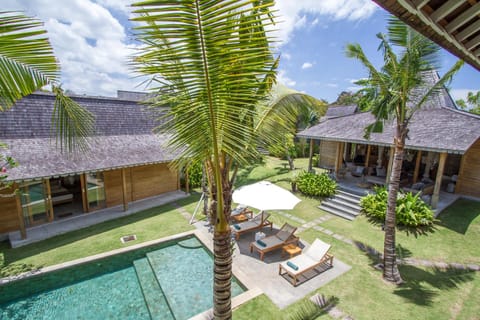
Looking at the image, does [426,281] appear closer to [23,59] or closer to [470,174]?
[470,174]

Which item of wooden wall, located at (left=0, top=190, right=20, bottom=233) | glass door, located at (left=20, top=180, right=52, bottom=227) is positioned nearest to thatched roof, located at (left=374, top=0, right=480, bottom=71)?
glass door, located at (left=20, top=180, right=52, bottom=227)

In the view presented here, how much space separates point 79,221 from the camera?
11.8 meters

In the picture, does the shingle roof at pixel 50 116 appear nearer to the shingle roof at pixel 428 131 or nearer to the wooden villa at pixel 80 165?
→ the wooden villa at pixel 80 165

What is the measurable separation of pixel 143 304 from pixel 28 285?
13.2ft

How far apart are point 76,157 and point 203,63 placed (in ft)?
40.0

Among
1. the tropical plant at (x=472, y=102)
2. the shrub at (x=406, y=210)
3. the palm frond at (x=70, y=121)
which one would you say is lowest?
the shrub at (x=406, y=210)

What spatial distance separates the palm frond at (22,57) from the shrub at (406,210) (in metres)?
13.2

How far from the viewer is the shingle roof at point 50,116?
37.0 feet

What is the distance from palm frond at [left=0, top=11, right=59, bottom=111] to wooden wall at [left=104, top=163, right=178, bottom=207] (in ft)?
36.8

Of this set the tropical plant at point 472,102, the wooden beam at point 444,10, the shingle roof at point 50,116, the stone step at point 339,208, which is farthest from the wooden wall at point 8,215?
the tropical plant at point 472,102

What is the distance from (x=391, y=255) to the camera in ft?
23.5

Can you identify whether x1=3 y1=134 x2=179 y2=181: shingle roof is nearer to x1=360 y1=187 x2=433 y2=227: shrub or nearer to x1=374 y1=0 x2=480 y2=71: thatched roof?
x1=374 y1=0 x2=480 y2=71: thatched roof

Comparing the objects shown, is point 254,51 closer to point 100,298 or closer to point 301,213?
point 100,298

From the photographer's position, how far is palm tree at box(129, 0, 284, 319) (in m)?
1.83
